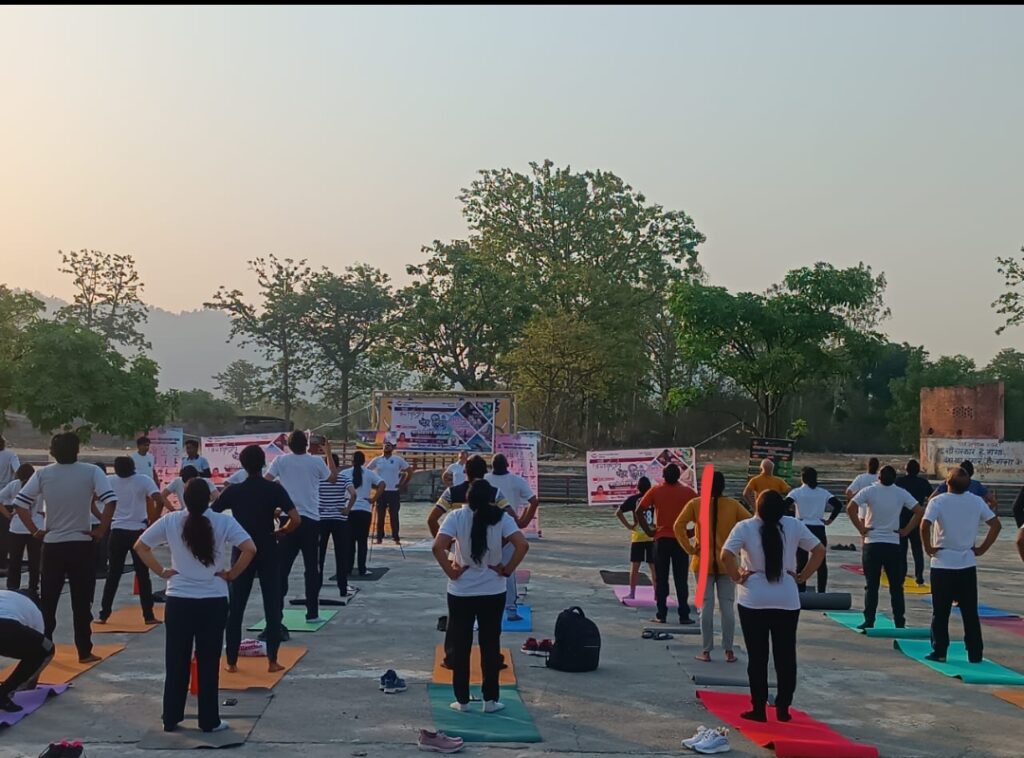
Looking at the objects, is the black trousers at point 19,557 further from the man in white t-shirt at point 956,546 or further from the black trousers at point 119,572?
the man in white t-shirt at point 956,546

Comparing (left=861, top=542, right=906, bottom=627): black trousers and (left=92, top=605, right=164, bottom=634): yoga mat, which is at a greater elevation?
(left=861, top=542, right=906, bottom=627): black trousers

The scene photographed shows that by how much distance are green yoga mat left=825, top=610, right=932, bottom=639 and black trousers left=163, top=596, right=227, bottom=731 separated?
23.7ft

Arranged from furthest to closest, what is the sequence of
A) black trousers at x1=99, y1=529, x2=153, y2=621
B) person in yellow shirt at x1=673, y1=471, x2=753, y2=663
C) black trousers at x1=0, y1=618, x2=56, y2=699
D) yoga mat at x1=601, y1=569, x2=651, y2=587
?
yoga mat at x1=601, y1=569, x2=651, y2=587, black trousers at x1=99, y1=529, x2=153, y2=621, person in yellow shirt at x1=673, y1=471, x2=753, y2=663, black trousers at x1=0, y1=618, x2=56, y2=699

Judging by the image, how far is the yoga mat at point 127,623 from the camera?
1067 centimetres

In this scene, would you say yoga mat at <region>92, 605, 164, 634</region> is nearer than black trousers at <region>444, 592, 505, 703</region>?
No

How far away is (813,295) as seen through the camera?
109 ft

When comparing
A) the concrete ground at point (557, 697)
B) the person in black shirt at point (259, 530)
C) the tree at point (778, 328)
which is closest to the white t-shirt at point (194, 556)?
the concrete ground at point (557, 697)

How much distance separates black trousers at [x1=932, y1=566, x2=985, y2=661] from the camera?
961 cm

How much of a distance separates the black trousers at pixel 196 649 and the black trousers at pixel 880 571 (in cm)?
706

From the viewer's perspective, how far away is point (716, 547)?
9523 mm

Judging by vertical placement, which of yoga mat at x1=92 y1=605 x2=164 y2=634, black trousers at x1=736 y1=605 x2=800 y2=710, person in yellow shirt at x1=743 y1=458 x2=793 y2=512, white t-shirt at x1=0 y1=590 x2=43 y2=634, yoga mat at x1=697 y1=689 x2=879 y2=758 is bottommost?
yoga mat at x1=92 y1=605 x2=164 y2=634

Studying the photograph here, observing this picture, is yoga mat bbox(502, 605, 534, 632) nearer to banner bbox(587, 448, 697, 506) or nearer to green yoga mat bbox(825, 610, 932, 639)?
green yoga mat bbox(825, 610, 932, 639)

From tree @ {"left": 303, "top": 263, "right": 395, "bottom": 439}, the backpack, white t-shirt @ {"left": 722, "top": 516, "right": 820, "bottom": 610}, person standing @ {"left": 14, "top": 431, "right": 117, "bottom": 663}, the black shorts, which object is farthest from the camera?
tree @ {"left": 303, "top": 263, "right": 395, "bottom": 439}

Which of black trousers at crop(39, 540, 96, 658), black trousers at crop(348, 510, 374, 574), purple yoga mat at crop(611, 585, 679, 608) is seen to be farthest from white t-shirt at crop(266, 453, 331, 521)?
purple yoga mat at crop(611, 585, 679, 608)
